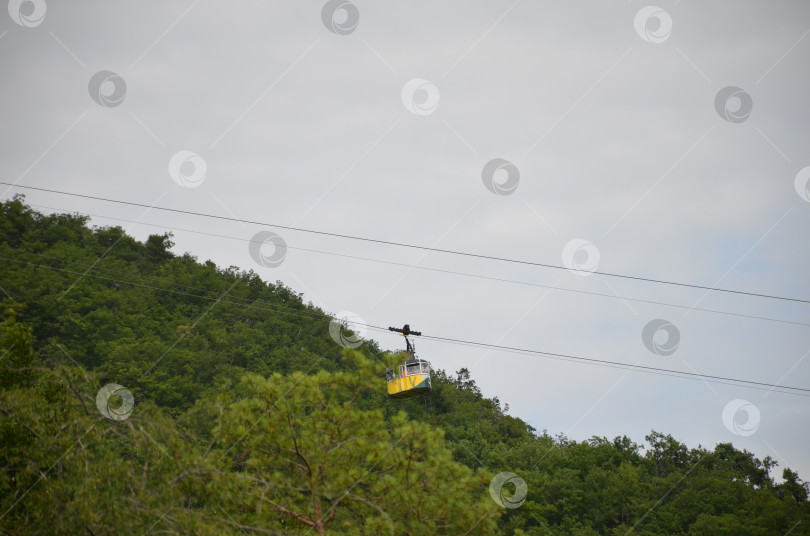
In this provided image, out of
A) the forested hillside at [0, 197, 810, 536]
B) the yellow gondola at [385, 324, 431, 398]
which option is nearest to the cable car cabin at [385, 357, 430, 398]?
the yellow gondola at [385, 324, 431, 398]

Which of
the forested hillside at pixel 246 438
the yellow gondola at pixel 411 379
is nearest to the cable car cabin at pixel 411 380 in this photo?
the yellow gondola at pixel 411 379

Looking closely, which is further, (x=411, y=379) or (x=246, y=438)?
(x=411, y=379)

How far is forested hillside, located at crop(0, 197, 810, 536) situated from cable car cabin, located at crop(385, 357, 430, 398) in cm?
194

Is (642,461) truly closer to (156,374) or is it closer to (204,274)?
(156,374)

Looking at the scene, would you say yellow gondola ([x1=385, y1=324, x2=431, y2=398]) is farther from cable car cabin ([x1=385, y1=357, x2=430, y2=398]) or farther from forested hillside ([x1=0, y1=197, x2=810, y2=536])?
forested hillside ([x1=0, y1=197, x2=810, y2=536])

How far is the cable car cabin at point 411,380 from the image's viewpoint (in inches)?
695

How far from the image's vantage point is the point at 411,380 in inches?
697

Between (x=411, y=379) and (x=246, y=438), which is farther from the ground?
(x=411, y=379)

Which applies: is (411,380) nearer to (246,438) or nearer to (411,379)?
(411,379)

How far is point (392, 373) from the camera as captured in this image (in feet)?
61.0

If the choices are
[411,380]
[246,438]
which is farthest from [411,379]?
[246,438]

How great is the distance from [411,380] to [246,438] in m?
7.33

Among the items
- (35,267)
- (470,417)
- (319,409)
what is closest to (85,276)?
(35,267)

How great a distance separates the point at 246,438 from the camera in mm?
10867
